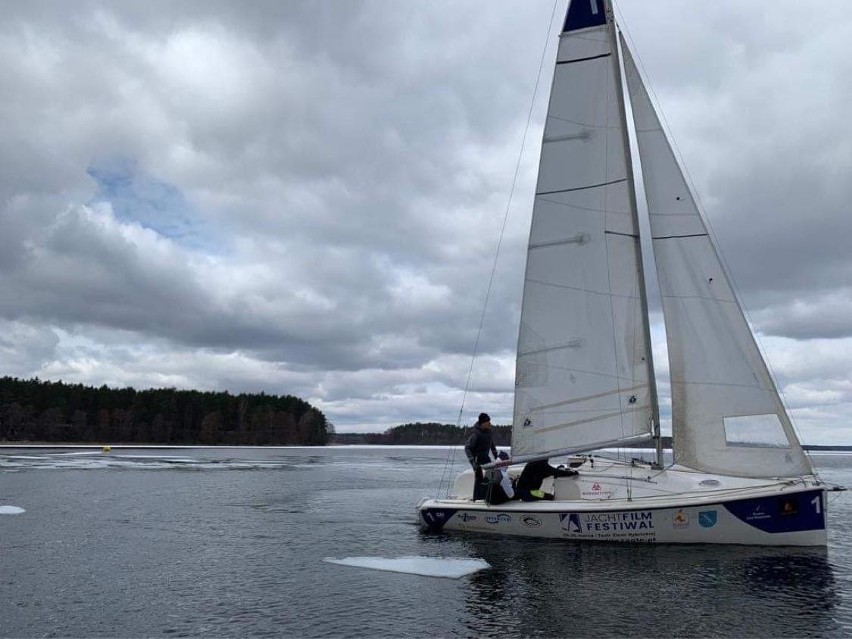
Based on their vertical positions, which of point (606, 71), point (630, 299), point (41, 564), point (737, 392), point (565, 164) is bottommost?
point (41, 564)

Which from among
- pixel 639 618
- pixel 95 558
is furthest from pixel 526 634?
pixel 95 558

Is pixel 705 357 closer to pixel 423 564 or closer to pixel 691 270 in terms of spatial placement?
pixel 691 270

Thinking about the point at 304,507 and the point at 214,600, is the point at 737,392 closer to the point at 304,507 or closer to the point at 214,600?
the point at 214,600

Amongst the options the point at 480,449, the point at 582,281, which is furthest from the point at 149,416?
the point at 582,281

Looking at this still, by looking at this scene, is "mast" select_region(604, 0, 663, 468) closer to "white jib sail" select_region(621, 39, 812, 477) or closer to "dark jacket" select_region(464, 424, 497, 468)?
"white jib sail" select_region(621, 39, 812, 477)

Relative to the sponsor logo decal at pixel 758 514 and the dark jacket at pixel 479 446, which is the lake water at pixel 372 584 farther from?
the dark jacket at pixel 479 446

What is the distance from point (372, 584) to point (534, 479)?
552cm

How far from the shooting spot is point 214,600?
36.7 feet

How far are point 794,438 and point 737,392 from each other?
56.0 inches

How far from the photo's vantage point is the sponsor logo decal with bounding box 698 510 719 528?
14320 millimetres

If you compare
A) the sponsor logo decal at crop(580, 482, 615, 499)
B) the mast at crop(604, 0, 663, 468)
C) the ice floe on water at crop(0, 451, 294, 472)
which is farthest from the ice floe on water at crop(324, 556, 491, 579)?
the ice floe on water at crop(0, 451, 294, 472)

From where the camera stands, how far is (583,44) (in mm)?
16891

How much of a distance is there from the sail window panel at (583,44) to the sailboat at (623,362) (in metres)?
0.03

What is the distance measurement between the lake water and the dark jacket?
1855 mm
